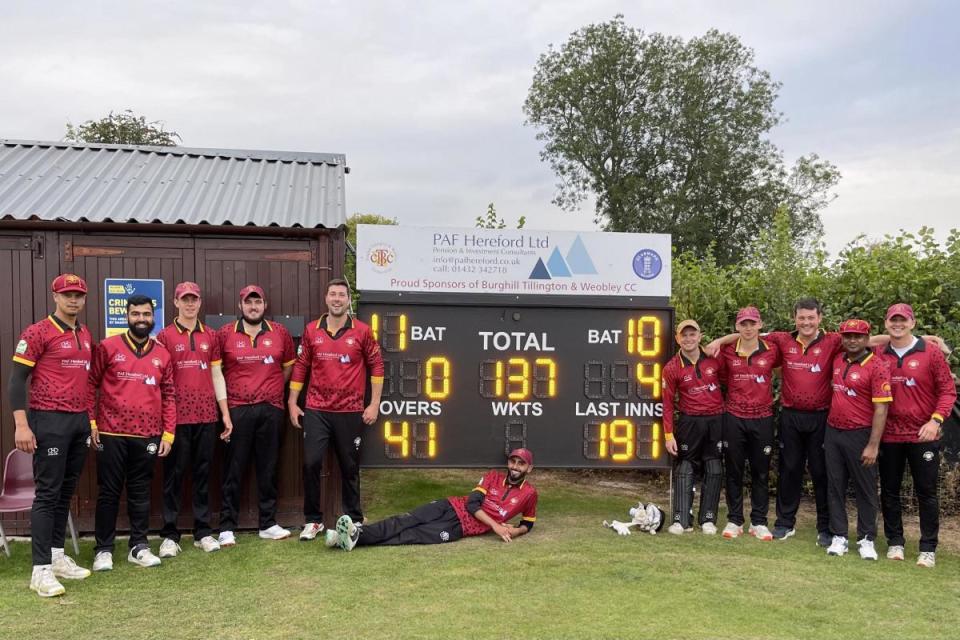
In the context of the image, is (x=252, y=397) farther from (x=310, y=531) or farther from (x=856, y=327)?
(x=856, y=327)

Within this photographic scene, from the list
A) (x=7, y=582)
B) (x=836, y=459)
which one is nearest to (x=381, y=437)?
(x=7, y=582)

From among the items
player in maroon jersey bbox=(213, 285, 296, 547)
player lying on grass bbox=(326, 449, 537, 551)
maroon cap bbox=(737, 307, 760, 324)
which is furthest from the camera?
maroon cap bbox=(737, 307, 760, 324)

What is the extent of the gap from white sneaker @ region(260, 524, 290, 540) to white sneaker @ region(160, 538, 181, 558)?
2.12ft

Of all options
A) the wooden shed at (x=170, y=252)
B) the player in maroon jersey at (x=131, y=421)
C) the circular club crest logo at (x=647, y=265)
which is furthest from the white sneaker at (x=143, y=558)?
the circular club crest logo at (x=647, y=265)

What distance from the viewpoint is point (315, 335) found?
18.6 feet

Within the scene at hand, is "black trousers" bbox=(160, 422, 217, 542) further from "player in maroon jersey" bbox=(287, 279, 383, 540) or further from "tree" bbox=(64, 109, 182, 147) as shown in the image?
"tree" bbox=(64, 109, 182, 147)

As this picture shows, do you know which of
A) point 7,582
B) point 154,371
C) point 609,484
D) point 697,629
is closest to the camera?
point 697,629

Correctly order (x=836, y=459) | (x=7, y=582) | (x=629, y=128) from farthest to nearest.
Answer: (x=629, y=128) < (x=836, y=459) < (x=7, y=582)

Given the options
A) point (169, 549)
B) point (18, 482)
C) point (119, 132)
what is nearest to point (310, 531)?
point (169, 549)

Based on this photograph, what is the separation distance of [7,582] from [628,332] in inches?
185

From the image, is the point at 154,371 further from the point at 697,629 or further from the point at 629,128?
the point at 629,128

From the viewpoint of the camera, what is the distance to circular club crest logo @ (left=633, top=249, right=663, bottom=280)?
6.10m

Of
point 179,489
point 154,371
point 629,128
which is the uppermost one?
point 629,128

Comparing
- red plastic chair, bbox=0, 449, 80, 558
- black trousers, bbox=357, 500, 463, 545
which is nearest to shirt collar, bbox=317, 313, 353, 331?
black trousers, bbox=357, 500, 463, 545
